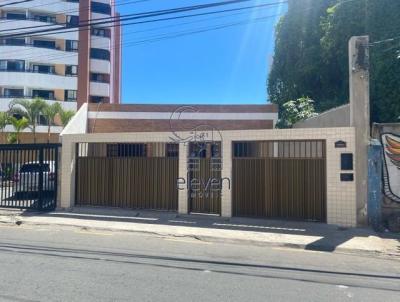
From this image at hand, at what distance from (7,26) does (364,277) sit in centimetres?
4501

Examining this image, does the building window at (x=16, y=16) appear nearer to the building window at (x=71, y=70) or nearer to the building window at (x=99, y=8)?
the building window at (x=71, y=70)

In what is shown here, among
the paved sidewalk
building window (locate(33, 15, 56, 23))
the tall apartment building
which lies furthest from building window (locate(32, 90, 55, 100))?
the paved sidewalk

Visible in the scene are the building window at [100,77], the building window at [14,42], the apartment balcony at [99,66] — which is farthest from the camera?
the building window at [100,77]

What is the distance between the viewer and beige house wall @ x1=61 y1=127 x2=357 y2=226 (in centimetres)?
1090

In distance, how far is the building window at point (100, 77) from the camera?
151ft

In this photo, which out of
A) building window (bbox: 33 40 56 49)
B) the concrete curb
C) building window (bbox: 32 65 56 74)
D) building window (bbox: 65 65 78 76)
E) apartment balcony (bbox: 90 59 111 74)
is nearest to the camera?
the concrete curb

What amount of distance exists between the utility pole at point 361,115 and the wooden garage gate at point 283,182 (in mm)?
935

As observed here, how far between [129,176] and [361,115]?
24.7ft

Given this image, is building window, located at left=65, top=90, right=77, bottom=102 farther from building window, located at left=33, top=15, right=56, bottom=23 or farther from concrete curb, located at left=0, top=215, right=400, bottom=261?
concrete curb, located at left=0, top=215, right=400, bottom=261

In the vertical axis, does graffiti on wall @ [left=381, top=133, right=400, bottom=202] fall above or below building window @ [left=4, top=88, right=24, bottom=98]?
below

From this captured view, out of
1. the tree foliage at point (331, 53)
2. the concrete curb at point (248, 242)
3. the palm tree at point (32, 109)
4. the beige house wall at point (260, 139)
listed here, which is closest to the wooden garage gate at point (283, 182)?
the beige house wall at point (260, 139)

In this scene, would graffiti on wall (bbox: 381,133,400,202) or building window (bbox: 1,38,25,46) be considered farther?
building window (bbox: 1,38,25,46)

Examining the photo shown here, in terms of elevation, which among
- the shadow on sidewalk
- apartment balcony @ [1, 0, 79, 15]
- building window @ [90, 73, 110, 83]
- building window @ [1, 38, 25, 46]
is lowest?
the shadow on sidewalk

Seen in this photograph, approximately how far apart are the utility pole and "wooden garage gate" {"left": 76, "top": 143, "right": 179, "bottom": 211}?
552 centimetres
